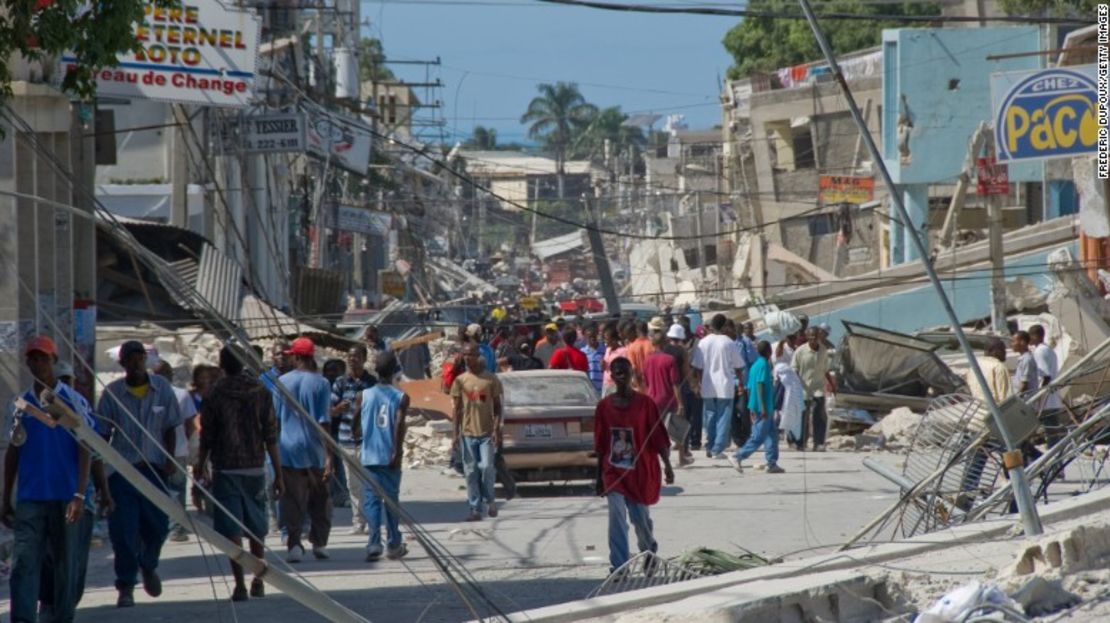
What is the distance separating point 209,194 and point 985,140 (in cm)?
1585

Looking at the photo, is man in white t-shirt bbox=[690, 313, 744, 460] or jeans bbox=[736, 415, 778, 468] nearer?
jeans bbox=[736, 415, 778, 468]

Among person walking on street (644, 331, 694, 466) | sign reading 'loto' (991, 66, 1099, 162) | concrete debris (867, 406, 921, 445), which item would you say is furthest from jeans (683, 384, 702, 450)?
sign reading 'loto' (991, 66, 1099, 162)

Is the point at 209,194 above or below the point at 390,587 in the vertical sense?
above

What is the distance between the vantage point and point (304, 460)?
12.2 meters

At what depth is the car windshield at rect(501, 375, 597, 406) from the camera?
17.2 m

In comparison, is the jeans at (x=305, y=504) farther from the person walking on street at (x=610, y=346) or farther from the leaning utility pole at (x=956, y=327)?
the person walking on street at (x=610, y=346)

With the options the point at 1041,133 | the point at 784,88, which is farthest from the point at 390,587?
the point at 784,88

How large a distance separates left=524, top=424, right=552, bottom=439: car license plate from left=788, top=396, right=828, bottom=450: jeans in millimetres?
5167

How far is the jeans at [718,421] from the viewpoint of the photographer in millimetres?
19406

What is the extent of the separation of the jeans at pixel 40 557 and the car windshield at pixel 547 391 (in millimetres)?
8161

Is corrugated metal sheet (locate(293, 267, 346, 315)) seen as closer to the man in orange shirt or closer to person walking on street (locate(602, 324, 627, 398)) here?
person walking on street (locate(602, 324, 627, 398))

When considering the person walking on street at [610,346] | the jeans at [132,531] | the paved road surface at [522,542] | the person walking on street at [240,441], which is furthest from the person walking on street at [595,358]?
the jeans at [132,531]

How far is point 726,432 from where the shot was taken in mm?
19531

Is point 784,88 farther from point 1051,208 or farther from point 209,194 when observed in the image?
point 209,194
